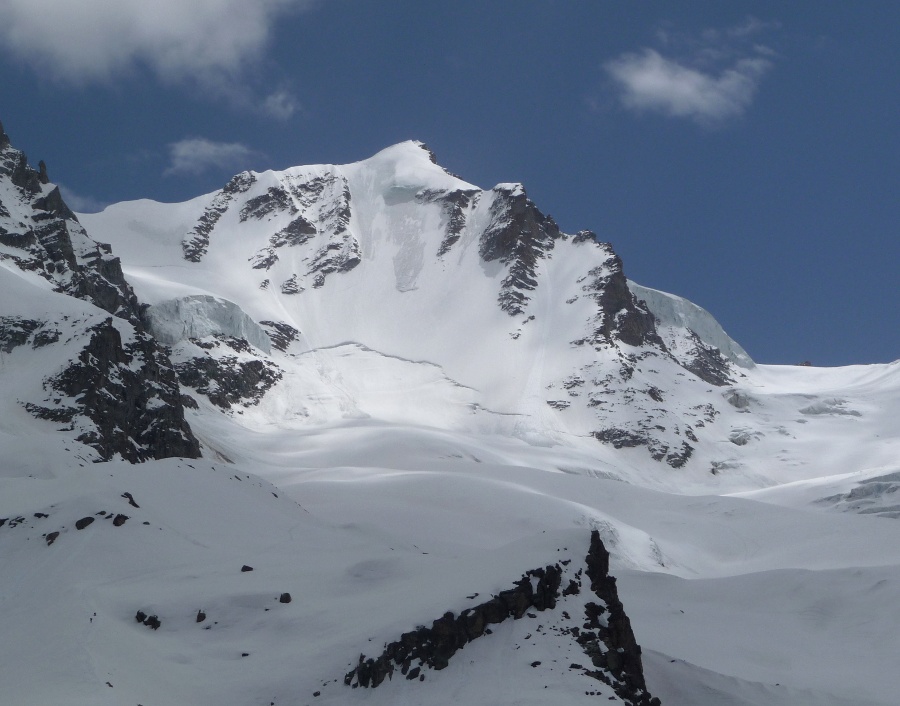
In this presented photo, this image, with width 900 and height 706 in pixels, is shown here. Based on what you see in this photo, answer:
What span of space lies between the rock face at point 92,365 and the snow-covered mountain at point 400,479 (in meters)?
0.32

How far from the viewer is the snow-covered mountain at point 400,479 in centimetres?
2203

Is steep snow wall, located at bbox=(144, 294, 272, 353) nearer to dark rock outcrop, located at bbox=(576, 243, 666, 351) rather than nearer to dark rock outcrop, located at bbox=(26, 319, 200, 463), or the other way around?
dark rock outcrop, located at bbox=(26, 319, 200, 463)

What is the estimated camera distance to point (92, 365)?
71125 millimetres

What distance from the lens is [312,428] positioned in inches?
4931

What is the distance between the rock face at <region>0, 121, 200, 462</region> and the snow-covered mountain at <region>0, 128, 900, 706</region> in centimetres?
32

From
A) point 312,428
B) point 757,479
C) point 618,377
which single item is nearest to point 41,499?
point 312,428

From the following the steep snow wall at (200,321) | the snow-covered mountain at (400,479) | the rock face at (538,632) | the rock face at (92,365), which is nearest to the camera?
the rock face at (538,632)

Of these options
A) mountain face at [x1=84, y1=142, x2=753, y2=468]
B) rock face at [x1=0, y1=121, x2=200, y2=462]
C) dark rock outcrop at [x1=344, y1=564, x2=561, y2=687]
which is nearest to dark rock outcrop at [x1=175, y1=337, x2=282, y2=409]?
mountain face at [x1=84, y1=142, x2=753, y2=468]

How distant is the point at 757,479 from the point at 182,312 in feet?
272

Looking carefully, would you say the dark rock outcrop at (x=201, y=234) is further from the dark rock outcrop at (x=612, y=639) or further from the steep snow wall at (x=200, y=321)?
the dark rock outcrop at (x=612, y=639)

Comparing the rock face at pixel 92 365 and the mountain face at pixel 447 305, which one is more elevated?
the mountain face at pixel 447 305

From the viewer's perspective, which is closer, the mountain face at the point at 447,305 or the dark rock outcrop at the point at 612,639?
the dark rock outcrop at the point at 612,639

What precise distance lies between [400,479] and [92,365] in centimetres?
2698

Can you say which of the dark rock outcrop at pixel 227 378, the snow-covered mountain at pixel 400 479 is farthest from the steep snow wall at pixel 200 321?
the dark rock outcrop at pixel 227 378
